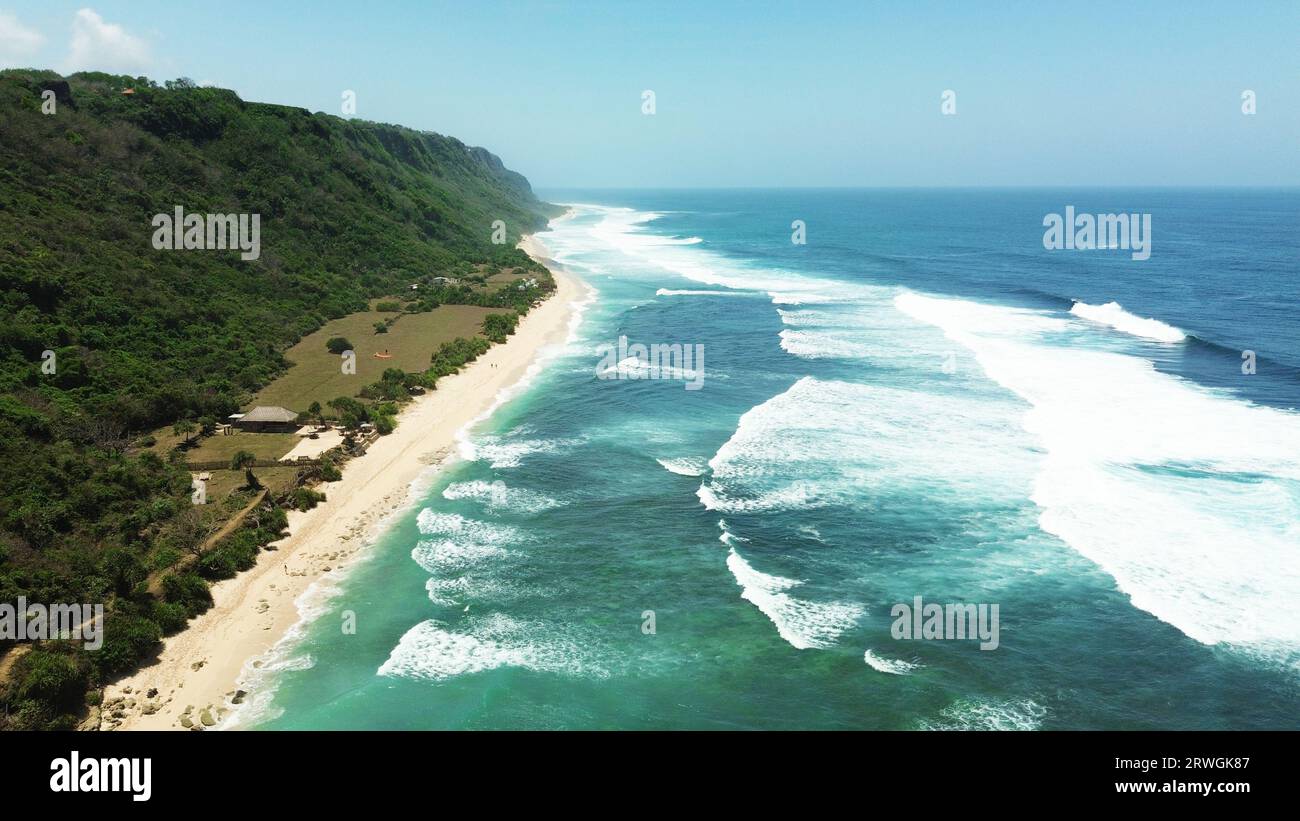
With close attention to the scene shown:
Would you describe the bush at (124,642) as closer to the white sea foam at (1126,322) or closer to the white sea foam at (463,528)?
the white sea foam at (463,528)

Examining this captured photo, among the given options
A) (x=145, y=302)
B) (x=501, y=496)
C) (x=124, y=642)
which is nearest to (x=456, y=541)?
(x=501, y=496)

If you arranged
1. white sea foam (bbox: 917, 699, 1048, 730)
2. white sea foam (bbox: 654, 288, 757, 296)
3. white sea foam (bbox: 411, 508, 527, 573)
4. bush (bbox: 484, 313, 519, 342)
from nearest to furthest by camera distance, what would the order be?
1. white sea foam (bbox: 917, 699, 1048, 730)
2. white sea foam (bbox: 411, 508, 527, 573)
3. bush (bbox: 484, 313, 519, 342)
4. white sea foam (bbox: 654, 288, 757, 296)

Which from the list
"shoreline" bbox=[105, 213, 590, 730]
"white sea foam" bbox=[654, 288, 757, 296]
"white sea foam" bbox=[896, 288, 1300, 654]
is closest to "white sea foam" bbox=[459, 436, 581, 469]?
"shoreline" bbox=[105, 213, 590, 730]

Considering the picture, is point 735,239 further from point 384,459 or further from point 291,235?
point 384,459

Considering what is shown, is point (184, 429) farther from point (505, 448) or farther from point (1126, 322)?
point (1126, 322)

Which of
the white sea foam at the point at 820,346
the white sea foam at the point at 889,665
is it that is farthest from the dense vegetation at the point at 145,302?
the white sea foam at the point at 820,346

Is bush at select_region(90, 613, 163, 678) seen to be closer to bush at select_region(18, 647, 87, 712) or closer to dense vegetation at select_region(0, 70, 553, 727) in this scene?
dense vegetation at select_region(0, 70, 553, 727)
